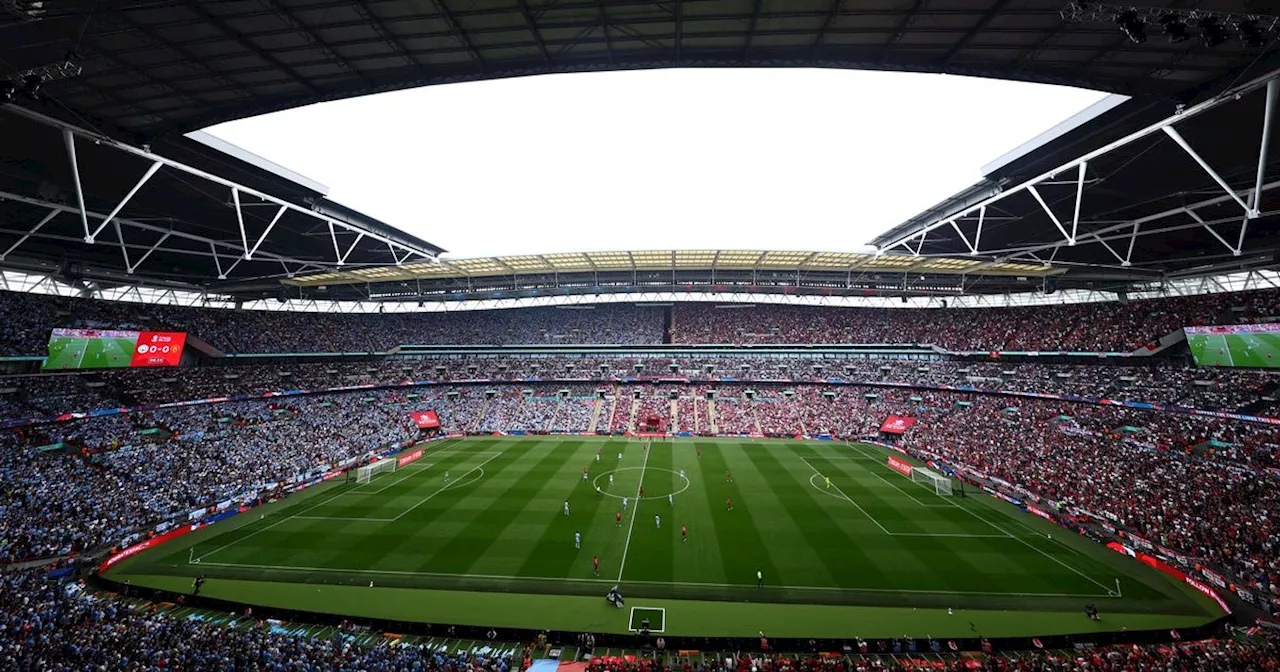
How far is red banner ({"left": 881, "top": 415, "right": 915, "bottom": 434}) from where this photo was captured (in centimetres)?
4661

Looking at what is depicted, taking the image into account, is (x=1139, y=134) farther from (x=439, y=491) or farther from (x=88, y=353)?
(x=88, y=353)

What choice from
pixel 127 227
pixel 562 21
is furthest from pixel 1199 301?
pixel 127 227

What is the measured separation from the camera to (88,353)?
34.3 meters

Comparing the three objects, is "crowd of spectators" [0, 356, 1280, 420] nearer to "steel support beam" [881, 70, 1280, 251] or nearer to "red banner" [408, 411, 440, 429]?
"red banner" [408, 411, 440, 429]

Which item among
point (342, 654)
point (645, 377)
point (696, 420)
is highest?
point (645, 377)

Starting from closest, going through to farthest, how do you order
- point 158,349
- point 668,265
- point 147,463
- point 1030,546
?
point 1030,546
point 147,463
point 158,349
point 668,265

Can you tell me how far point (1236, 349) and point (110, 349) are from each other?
Result: 264ft

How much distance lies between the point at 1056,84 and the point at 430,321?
226 feet

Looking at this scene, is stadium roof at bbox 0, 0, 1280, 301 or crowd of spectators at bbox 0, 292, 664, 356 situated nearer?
stadium roof at bbox 0, 0, 1280, 301

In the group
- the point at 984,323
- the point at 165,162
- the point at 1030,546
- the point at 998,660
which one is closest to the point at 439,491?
the point at 165,162

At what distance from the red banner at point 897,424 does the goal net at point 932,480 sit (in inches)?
519

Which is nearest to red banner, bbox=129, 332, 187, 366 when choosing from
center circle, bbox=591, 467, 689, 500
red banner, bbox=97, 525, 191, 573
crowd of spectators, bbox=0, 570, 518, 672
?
red banner, bbox=97, 525, 191, 573

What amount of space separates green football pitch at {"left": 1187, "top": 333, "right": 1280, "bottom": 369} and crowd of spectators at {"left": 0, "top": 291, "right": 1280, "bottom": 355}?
132 inches

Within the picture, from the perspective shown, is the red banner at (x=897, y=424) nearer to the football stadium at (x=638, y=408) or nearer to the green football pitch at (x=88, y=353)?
the football stadium at (x=638, y=408)
